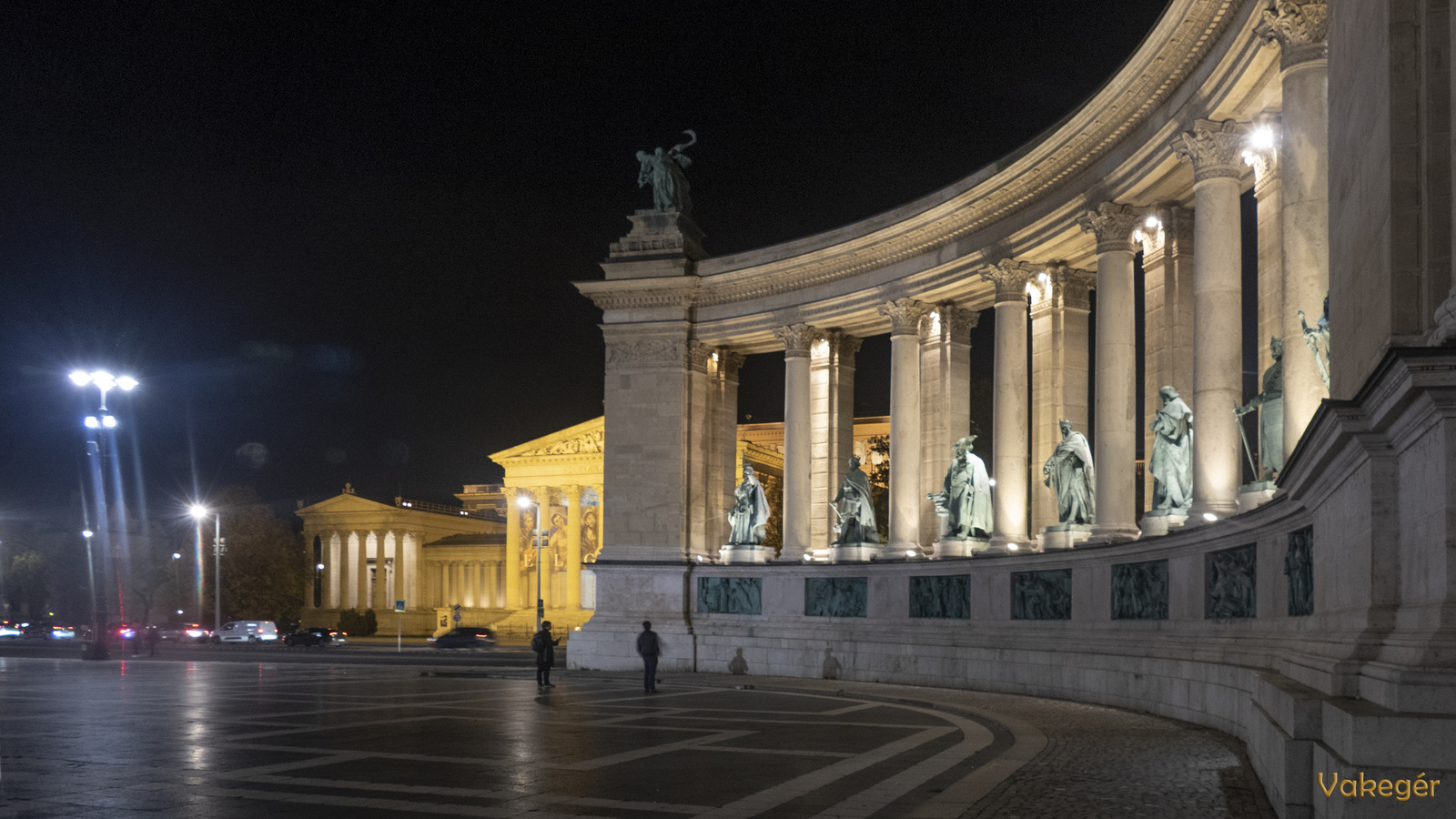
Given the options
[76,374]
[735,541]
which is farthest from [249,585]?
[735,541]

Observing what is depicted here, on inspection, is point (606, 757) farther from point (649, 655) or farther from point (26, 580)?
point (26, 580)

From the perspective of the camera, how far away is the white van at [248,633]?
3775 inches

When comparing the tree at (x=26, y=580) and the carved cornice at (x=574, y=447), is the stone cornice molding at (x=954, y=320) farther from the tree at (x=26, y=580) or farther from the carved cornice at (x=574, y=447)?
the tree at (x=26, y=580)

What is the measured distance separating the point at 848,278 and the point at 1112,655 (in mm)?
20317

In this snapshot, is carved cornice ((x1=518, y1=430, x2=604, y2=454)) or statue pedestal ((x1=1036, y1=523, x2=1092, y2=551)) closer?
statue pedestal ((x1=1036, y1=523, x2=1092, y2=551))

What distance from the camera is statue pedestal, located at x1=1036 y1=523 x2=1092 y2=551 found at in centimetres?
3541

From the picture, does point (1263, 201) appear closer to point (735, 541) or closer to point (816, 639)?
point (816, 639)

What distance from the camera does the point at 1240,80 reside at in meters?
27.0

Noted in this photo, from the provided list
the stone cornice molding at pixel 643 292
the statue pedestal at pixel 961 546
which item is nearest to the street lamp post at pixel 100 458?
the stone cornice molding at pixel 643 292

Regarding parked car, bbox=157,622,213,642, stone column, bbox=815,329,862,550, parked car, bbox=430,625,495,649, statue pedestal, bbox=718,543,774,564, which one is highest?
stone column, bbox=815,329,862,550

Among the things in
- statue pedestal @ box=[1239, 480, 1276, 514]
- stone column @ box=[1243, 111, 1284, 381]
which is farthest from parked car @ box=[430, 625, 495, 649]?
statue pedestal @ box=[1239, 480, 1276, 514]

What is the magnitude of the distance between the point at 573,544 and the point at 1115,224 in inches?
3276

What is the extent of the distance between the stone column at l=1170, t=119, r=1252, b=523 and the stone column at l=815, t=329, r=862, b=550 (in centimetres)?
2230

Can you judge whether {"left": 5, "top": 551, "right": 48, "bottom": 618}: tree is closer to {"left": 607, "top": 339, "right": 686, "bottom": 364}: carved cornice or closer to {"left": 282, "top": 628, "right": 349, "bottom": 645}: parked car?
{"left": 282, "top": 628, "right": 349, "bottom": 645}: parked car
